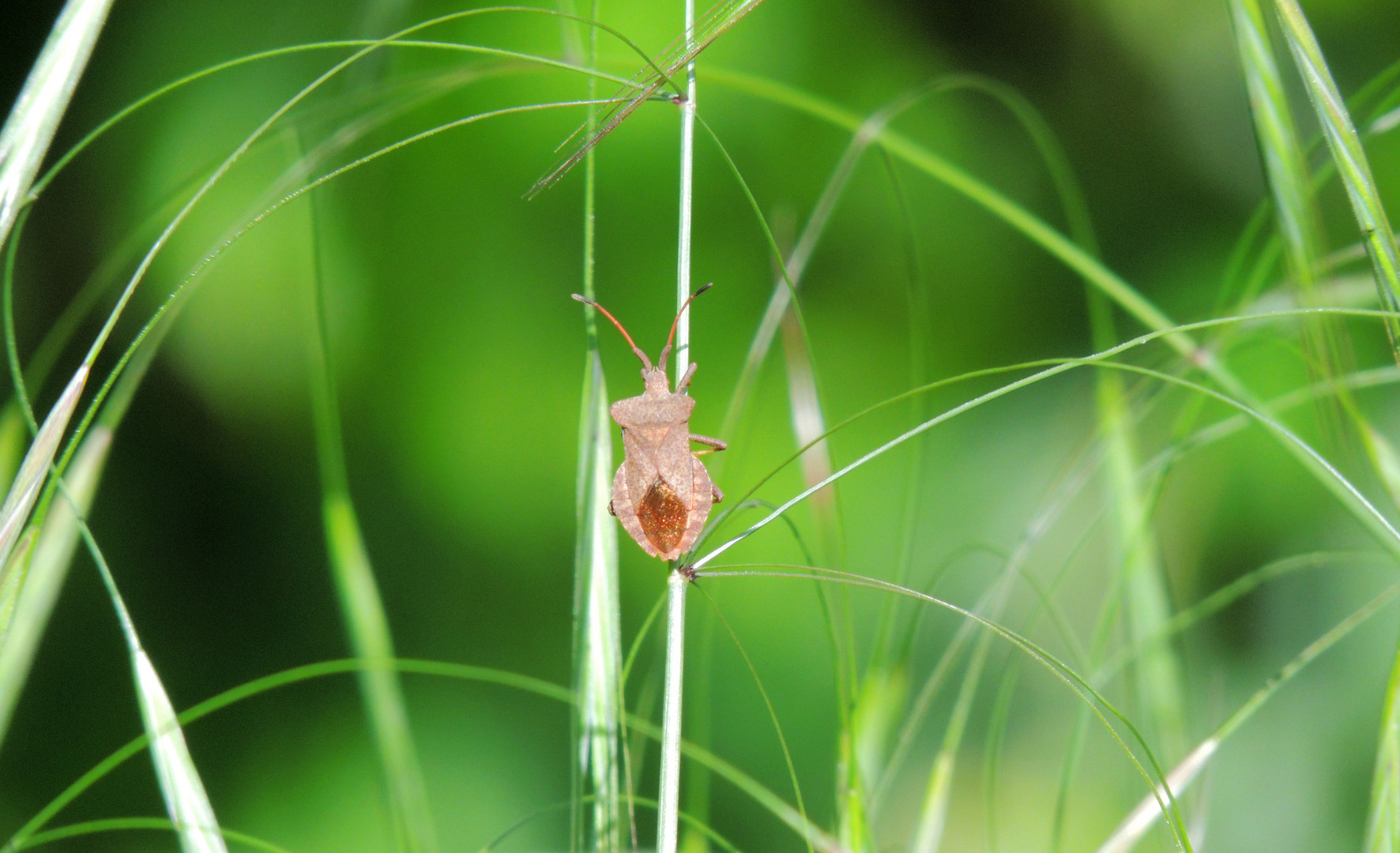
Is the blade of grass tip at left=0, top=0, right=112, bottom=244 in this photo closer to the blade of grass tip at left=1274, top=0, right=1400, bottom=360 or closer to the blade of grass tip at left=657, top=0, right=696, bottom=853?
the blade of grass tip at left=657, top=0, right=696, bottom=853

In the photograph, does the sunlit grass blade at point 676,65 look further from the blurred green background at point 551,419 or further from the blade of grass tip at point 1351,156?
the blurred green background at point 551,419

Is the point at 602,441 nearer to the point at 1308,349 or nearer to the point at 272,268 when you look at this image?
the point at 1308,349

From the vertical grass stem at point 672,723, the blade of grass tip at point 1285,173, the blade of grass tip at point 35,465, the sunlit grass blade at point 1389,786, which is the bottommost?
the sunlit grass blade at point 1389,786

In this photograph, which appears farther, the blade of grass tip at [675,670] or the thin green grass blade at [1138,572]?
the thin green grass blade at [1138,572]

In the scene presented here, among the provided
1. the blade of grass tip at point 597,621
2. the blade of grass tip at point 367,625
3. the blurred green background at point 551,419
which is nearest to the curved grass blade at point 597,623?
the blade of grass tip at point 597,621

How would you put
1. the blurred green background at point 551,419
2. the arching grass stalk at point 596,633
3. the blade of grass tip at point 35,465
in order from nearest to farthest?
the blade of grass tip at point 35,465, the arching grass stalk at point 596,633, the blurred green background at point 551,419

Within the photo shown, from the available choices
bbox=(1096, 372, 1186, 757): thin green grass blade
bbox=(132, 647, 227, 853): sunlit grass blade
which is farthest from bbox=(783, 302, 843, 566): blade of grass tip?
bbox=(132, 647, 227, 853): sunlit grass blade

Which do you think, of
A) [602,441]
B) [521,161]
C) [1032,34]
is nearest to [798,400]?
[602,441]
